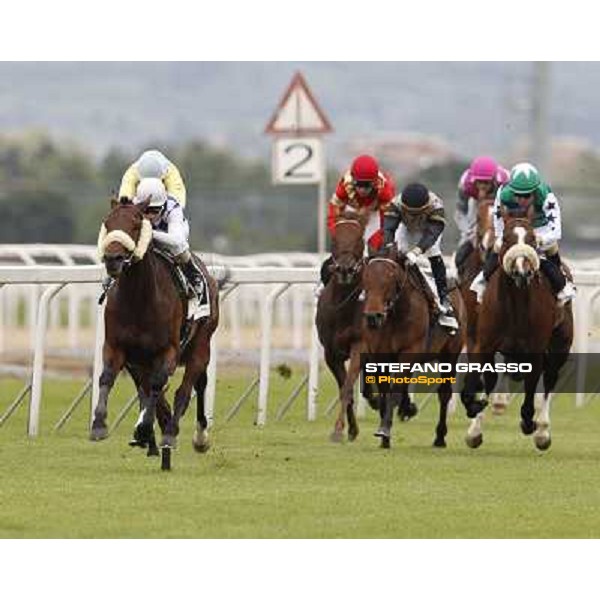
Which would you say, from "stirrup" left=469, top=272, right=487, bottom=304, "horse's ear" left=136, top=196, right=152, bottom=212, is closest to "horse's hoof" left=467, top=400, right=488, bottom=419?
"stirrup" left=469, top=272, right=487, bottom=304

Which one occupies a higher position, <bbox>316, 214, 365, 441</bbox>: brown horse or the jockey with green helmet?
the jockey with green helmet

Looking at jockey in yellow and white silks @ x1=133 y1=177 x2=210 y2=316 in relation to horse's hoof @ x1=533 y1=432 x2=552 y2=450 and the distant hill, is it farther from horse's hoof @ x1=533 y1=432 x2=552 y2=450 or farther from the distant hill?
the distant hill

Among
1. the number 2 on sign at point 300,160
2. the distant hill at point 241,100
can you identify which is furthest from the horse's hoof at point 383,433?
the distant hill at point 241,100

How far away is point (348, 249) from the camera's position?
16.2m

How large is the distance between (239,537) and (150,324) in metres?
3.55

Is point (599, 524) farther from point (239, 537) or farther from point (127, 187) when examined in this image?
point (127, 187)

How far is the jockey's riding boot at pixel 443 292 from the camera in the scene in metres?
16.7

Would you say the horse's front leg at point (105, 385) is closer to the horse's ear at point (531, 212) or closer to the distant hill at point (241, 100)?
the horse's ear at point (531, 212)

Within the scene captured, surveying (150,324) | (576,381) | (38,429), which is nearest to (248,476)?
(150,324)

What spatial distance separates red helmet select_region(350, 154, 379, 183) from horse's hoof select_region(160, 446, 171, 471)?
3299 mm

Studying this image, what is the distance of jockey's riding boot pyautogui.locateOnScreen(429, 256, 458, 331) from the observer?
16672 mm

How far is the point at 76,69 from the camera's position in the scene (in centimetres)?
18025

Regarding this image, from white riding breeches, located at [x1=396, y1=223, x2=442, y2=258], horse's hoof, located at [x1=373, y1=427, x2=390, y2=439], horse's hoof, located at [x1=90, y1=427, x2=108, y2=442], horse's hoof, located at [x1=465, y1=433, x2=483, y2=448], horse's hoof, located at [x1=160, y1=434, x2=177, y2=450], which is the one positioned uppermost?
white riding breeches, located at [x1=396, y1=223, x2=442, y2=258]

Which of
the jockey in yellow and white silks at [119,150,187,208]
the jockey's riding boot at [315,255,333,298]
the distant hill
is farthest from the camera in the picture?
the distant hill
